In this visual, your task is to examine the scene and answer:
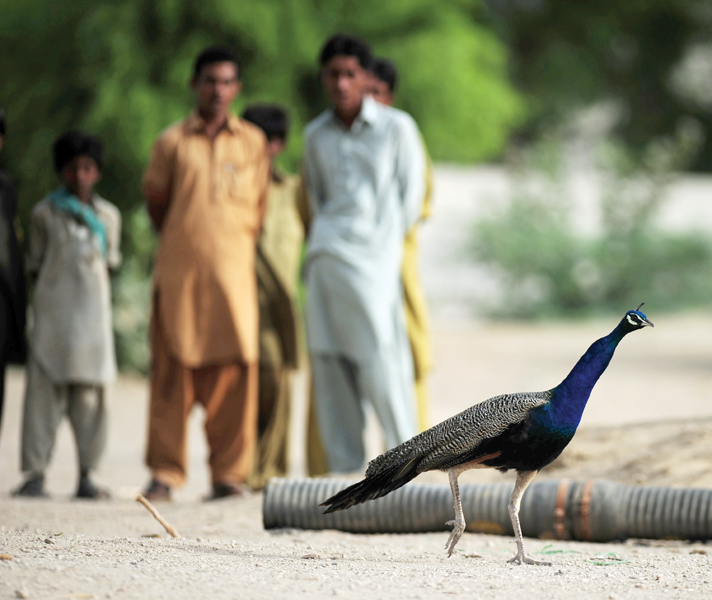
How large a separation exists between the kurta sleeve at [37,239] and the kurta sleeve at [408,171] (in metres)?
1.87

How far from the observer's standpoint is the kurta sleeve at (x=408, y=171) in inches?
235

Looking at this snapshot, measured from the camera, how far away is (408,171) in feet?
19.6

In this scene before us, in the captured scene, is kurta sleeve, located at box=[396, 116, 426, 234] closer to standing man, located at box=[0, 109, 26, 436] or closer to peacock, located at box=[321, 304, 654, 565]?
standing man, located at box=[0, 109, 26, 436]

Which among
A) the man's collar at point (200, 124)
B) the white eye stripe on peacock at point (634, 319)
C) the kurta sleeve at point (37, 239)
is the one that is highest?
the man's collar at point (200, 124)

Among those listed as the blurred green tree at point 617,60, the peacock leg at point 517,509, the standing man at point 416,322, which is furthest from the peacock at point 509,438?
the blurred green tree at point 617,60

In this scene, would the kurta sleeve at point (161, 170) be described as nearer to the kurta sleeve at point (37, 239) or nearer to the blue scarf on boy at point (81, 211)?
the blue scarf on boy at point (81, 211)

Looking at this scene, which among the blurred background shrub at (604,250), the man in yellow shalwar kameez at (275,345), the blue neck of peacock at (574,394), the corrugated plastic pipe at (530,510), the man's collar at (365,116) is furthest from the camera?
the blurred background shrub at (604,250)

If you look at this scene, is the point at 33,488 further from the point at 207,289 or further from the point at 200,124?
the point at 200,124

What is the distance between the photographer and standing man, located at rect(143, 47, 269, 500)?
5.86m

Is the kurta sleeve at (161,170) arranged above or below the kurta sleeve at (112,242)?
above

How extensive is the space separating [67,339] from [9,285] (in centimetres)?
55

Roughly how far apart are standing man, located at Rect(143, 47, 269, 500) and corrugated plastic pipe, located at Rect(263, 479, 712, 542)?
1.21m

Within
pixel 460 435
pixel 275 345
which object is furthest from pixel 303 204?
pixel 460 435

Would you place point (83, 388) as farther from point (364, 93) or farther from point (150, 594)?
point (150, 594)
